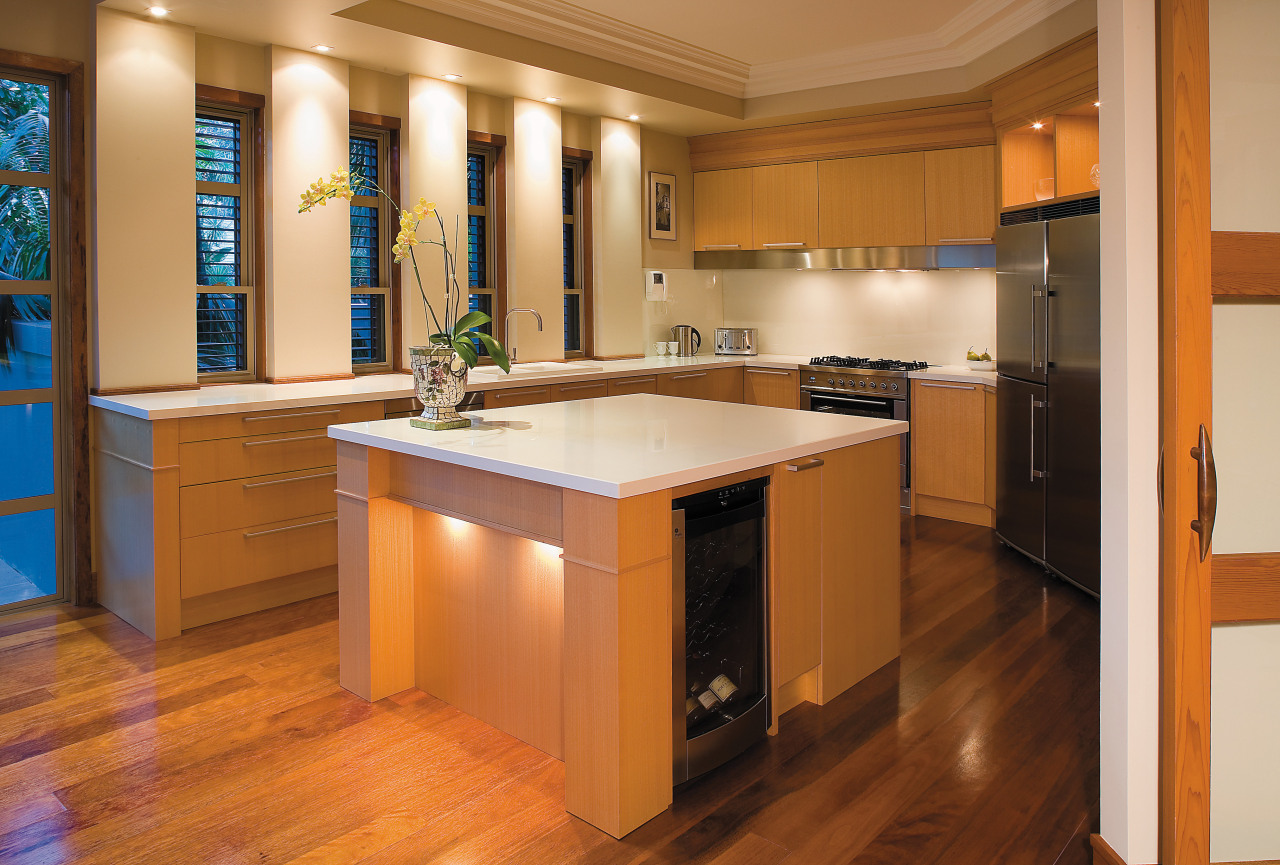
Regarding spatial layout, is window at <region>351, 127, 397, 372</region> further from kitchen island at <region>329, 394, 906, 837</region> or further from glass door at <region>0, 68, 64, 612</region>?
kitchen island at <region>329, 394, 906, 837</region>

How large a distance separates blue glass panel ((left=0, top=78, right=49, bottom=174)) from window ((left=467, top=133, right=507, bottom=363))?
229cm

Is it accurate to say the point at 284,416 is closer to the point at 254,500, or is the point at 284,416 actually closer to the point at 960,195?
the point at 254,500

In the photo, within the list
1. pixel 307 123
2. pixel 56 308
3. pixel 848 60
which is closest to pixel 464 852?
pixel 56 308

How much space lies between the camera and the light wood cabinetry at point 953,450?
544cm

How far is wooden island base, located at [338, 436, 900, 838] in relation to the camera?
2301mm

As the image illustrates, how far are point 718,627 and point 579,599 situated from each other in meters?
0.48

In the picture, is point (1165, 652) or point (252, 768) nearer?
point (1165, 652)

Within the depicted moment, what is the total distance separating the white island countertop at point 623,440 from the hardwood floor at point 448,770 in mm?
872

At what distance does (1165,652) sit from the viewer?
2.00 metres

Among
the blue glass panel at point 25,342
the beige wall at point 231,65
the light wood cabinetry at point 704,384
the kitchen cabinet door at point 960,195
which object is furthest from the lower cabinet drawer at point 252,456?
the kitchen cabinet door at point 960,195

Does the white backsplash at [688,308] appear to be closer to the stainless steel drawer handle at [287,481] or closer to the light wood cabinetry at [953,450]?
the light wood cabinetry at [953,450]

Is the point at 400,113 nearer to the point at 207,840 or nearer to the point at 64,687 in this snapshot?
the point at 64,687

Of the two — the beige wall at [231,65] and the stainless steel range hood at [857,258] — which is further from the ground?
the beige wall at [231,65]

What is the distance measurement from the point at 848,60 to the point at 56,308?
4.62 m
